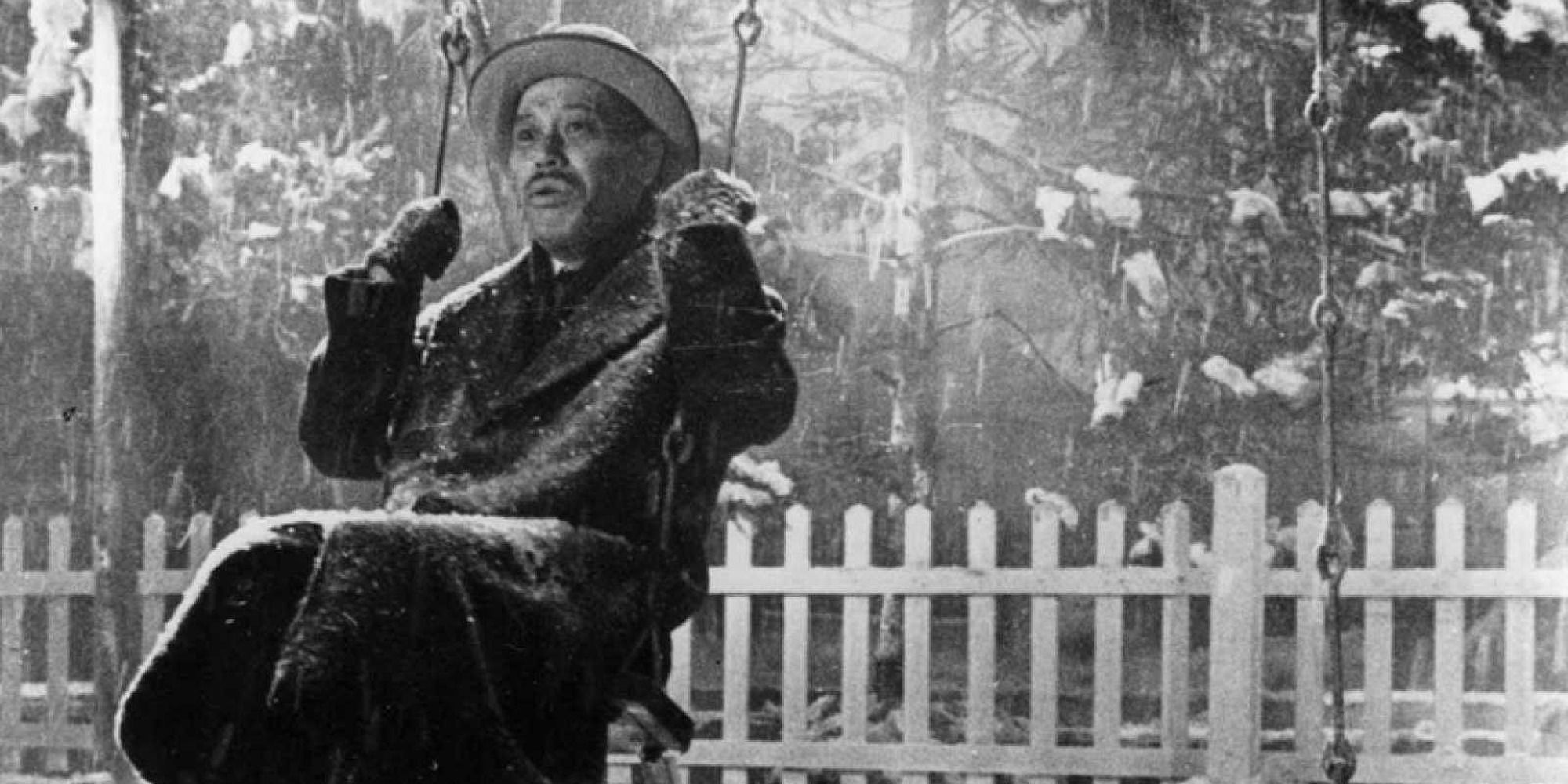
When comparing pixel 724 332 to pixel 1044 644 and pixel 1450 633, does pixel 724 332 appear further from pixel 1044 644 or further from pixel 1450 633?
pixel 1450 633

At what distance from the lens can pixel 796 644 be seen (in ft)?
11.6

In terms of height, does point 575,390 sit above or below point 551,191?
below

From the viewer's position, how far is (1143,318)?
13.3 ft

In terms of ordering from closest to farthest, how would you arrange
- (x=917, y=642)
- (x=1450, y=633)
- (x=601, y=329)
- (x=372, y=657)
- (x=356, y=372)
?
(x=372, y=657) < (x=601, y=329) < (x=356, y=372) < (x=1450, y=633) < (x=917, y=642)

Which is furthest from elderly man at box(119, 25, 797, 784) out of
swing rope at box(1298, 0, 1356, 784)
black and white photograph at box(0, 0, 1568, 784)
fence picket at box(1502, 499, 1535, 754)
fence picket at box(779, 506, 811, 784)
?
fence picket at box(1502, 499, 1535, 754)

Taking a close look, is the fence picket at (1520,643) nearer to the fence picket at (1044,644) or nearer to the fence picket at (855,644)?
the fence picket at (1044,644)

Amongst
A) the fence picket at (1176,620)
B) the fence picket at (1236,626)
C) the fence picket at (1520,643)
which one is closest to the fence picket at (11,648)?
the fence picket at (1176,620)

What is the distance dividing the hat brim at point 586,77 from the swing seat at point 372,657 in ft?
2.08

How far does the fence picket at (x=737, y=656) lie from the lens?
3.57 meters

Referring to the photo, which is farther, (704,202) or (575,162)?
(575,162)

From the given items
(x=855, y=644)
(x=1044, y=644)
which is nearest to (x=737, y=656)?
(x=855, y=644)

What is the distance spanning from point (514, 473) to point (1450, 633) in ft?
6.74

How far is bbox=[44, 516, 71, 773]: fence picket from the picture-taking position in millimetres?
3840

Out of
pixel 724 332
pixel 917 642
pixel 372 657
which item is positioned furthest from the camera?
pixel 917 642
